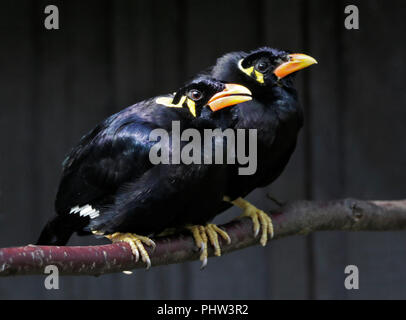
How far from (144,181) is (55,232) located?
13.9 inches

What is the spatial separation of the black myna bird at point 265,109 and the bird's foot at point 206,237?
0.14m

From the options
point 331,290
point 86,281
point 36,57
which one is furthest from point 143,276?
point 36,57

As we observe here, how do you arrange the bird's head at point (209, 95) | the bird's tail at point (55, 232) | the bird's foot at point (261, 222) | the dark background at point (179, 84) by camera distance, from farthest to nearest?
the dark background at point (179, 84) → the bird's foot at point (261, 222) → the bird's tail at point (55, 232) → the bird's head at point (209, 95)

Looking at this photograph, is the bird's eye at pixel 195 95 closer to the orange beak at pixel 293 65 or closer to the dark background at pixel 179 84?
the orange beak at pixel 293 65

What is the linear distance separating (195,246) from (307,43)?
Answer: 1.27 metres

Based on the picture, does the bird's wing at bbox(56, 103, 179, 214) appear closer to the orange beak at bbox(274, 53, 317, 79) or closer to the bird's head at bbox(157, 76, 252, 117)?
the bird's head at bbox(157, 76, 252, 117)

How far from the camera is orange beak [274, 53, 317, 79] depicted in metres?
2.21

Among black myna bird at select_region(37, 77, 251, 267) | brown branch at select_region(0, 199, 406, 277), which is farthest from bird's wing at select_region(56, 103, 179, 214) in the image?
brown branch at select_region(0, 199, 406, 277)

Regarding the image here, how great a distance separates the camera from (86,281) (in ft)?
9.96

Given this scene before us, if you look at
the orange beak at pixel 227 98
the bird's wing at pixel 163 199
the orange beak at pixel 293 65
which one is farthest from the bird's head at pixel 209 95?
the orange beak at pixel 293 65

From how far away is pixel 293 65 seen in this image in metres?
2.22

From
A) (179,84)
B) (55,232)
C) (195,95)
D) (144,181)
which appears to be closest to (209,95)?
(195,95)

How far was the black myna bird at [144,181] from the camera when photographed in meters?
1.93

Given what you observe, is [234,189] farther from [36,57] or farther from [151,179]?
[36,57]
